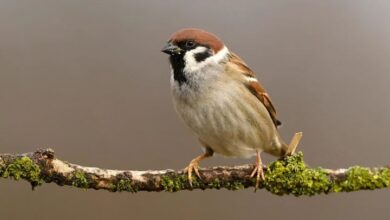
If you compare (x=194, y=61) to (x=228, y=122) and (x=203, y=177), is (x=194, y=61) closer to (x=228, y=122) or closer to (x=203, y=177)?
(x=228, y=122)

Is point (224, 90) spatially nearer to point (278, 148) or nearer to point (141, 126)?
point (278, 148)

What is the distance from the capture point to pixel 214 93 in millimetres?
3801

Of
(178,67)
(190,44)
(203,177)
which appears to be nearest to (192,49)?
(190,44)

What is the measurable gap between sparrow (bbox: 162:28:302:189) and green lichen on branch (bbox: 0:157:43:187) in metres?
0.96

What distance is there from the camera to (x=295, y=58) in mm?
5441

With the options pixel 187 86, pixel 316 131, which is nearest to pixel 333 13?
pixel 316 131

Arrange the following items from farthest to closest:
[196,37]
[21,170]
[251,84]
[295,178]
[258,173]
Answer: [251,84] < [196,37] < [258,173] < [295,178] < [21,170]

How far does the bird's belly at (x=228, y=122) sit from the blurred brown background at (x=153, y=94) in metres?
0.63

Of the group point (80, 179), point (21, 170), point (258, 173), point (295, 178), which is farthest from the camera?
point (258, 173)

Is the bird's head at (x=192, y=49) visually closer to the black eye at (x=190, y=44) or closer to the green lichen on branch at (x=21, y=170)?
the black eye at (x=190, y=44)

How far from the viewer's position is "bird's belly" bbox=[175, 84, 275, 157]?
3.80 metres

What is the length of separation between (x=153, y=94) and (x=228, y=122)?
141 cm

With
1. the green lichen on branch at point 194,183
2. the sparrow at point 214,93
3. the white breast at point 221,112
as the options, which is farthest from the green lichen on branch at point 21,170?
the white breast at point 221,112

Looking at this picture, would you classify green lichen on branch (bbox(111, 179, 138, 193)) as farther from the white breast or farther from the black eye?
the black eye
